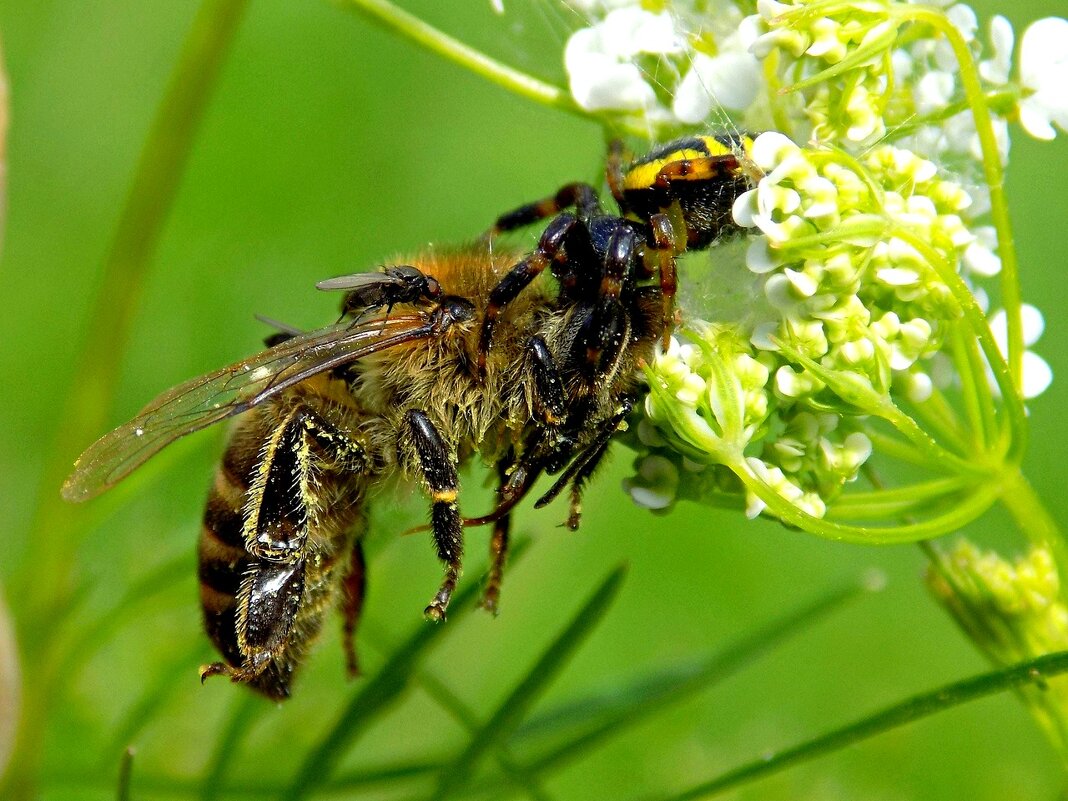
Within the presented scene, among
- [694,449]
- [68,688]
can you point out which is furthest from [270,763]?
[694,449]

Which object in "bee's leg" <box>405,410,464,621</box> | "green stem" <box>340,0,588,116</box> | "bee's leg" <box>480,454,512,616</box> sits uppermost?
"green stem" <box>340,0,588,116</box>

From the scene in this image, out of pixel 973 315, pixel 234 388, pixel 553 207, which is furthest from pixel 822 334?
pixel 234 388

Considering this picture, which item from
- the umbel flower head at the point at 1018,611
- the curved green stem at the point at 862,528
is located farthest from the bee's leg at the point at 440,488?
the umbel flower head at the point at 1018,611

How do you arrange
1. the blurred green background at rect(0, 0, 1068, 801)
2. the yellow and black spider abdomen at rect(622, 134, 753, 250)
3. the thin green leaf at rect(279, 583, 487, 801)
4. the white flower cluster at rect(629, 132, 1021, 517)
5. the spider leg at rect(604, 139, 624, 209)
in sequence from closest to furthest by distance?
1. the white flower cluster at rect(629, 132, 1021, 517)
2. the yellow and black spider abdomen at rect(622, 134, 753, 250)
3. the spider leg at rect(604, 139, 624, 209)
4. the thin green leaf at rect(279, 583, 487, 801)
5. the blurred green background at rect(0, 0, 1068, 801)

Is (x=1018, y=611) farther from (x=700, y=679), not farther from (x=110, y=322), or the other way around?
(x=110, y=322)

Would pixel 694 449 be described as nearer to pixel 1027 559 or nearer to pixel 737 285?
pixel 737 285

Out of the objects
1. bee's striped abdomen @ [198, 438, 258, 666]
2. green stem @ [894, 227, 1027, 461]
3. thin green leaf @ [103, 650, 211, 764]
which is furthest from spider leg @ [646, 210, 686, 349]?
thin green leaf @ [103, 650, 211, 764]

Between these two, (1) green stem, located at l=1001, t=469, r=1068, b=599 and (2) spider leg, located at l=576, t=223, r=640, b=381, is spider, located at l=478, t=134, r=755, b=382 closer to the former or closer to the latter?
(2) spider leg, located at l=576, t=223, r=640, b=381

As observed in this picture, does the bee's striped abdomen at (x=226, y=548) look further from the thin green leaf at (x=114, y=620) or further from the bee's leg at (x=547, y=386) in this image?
the bee's leg at (x=547, y=386)
